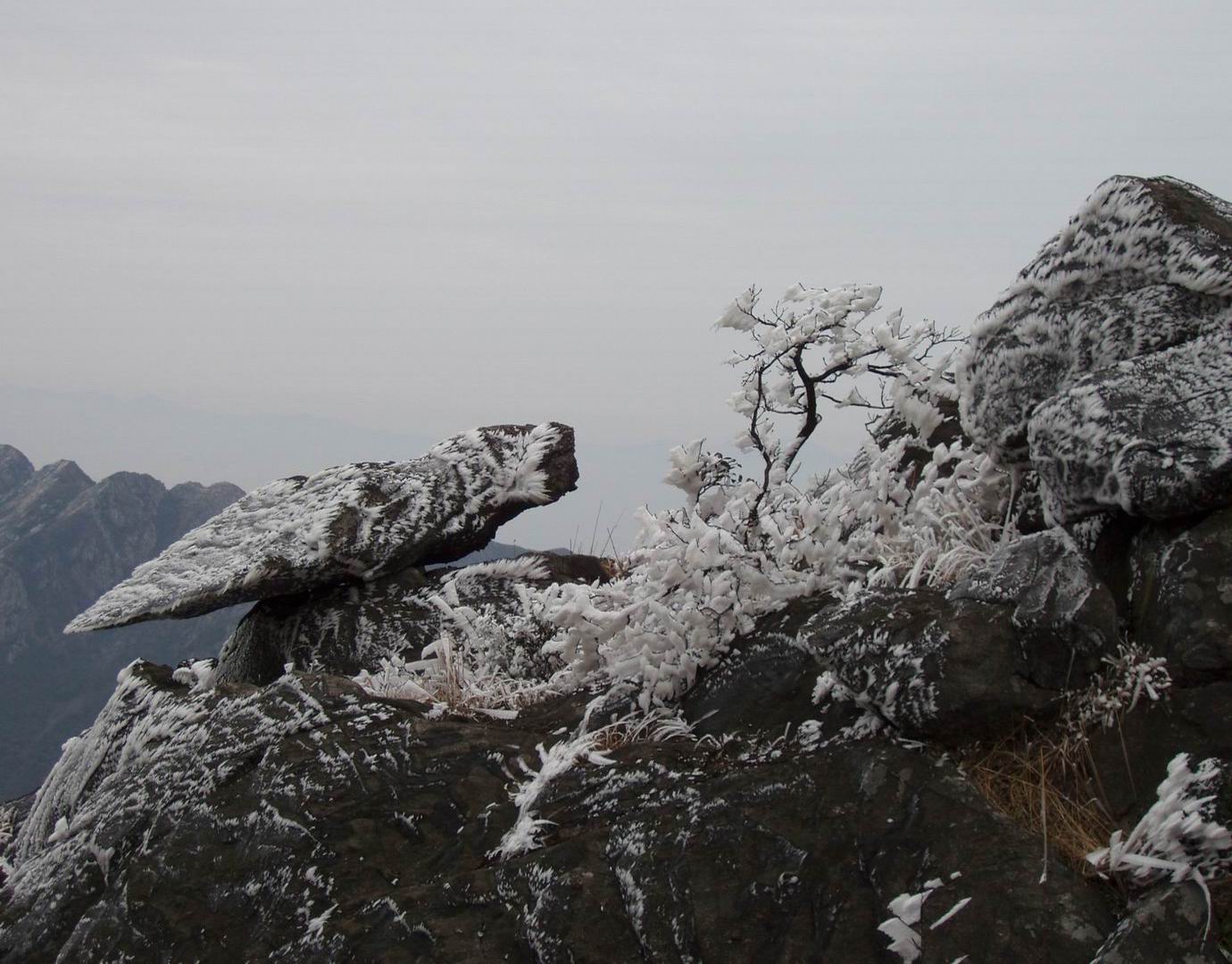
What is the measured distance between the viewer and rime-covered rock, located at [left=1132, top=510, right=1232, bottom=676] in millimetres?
4555

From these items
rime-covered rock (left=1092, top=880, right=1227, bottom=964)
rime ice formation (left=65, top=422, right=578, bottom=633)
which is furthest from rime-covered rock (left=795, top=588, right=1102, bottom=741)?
rime ice formation (left=65, top=422, right=578, bottom=633)

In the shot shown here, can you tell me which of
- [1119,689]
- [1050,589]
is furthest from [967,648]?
[1119,689]

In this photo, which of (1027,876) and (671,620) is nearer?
(1027,876)

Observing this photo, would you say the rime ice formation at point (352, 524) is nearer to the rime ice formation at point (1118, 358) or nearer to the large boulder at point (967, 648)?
the rime ice formation at point (1118, 358)

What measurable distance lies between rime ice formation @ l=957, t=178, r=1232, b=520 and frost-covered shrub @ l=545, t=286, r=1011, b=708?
597mm

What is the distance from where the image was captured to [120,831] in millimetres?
5883

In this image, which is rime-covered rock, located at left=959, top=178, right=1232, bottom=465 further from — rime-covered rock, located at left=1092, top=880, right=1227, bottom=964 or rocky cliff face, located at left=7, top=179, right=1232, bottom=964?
rime-covered rock, located at left=1092, top=880, right=1227, bottom=964

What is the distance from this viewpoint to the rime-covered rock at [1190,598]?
14.9 ft

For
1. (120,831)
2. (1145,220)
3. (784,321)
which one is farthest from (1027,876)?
(784,321)

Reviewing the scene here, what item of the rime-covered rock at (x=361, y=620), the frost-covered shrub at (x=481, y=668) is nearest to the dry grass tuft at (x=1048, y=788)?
the frost-covered shrub at (x=481, y=668)

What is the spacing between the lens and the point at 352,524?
944 cm

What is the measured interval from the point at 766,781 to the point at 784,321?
4.21 meters

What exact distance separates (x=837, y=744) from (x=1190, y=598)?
150 cm

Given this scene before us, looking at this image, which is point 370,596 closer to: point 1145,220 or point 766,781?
point 766,781
